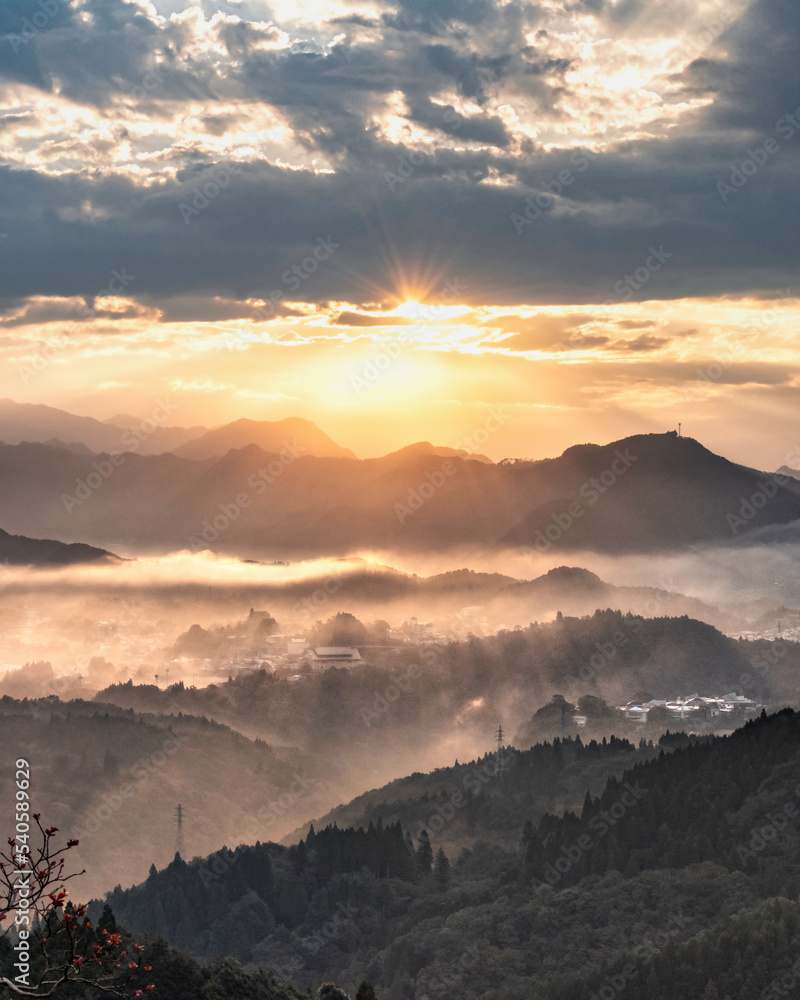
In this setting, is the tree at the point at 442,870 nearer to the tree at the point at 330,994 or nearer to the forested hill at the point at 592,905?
the forested hill at the point at 592,905

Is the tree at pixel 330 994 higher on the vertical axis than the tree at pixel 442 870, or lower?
higher

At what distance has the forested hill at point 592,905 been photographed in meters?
124

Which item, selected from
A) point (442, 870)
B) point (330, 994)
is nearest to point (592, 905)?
point (442, 870)

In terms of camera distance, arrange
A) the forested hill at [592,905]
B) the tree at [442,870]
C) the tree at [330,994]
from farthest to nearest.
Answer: the tree at [442,870] → the forested hill at [592,905] → the tree at [330,994]

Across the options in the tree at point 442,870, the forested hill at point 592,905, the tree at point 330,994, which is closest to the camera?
the tree at point 330,994

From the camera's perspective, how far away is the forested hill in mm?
123938

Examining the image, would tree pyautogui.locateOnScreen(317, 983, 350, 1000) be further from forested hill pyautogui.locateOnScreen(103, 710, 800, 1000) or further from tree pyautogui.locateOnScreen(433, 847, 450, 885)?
tree pyautogui.locateOnScreen(433, 847, 450, 885)

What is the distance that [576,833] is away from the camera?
185250mm

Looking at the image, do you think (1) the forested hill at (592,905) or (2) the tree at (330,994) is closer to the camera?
(2) the tree at (330,994)

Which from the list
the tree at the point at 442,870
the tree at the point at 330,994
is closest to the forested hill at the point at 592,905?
the tree at the point at 442,870

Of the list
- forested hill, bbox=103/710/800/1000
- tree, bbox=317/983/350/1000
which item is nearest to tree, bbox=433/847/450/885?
forested hill, bbox=103/710/800/1000

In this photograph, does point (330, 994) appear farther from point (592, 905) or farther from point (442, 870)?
point (442, 870)

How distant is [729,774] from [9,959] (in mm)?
124660

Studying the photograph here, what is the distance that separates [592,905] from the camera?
6078 inches
